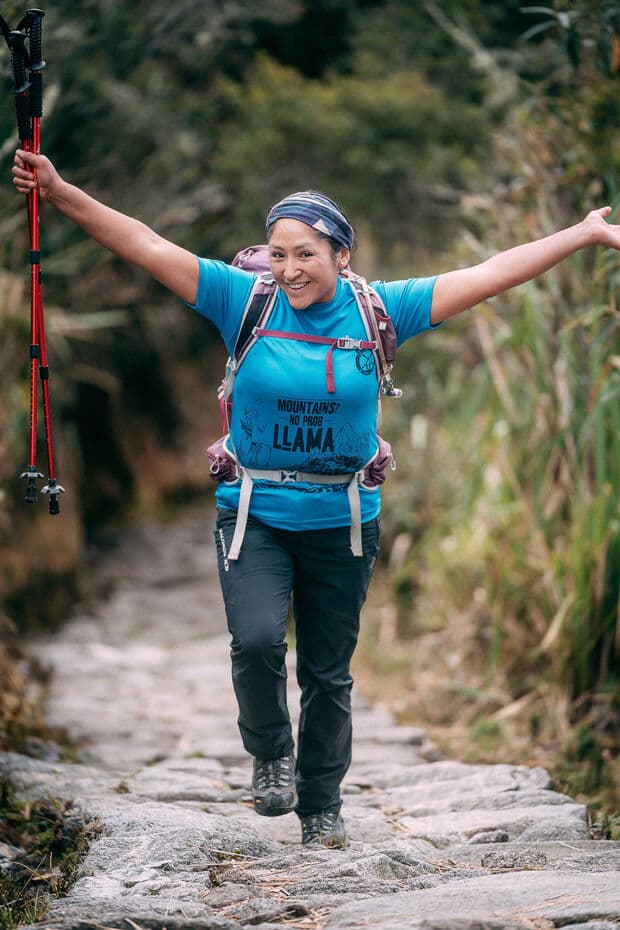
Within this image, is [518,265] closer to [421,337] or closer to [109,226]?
[109,226]

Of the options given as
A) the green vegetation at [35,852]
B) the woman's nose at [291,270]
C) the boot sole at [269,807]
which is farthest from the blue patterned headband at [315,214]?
the green vegetation at [35,852]

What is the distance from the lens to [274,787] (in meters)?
3.26

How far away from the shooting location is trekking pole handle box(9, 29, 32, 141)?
307 centimetres

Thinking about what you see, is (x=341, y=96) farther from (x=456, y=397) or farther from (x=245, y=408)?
(x=245, y=408)

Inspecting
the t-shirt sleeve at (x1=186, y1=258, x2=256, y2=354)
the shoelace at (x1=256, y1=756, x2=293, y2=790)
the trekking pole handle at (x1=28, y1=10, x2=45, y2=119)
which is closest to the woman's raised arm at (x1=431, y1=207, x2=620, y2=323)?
the t-shirt sleeve at (x1=186, y1=258, x2=256, y2=354)

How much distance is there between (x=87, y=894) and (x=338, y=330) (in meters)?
1.49

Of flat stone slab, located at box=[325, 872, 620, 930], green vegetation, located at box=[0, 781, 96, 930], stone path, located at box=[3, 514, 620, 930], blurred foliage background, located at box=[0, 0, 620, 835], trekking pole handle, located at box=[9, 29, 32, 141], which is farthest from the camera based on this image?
blurred foliage background, located at box=[0, 0, 620, 835]

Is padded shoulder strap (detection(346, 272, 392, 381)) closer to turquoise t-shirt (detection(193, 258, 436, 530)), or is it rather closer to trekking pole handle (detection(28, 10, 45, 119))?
turquoise t-shirt (detection(193, 258, 436, 530))

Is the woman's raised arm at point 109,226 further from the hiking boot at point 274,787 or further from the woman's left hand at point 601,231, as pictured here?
the hiking boot at point 274,787

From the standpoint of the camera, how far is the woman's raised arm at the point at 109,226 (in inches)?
118

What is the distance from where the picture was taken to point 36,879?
317cm

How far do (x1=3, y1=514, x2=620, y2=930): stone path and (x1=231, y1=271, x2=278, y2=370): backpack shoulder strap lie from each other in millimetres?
1264

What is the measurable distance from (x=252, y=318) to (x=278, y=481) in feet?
1.40

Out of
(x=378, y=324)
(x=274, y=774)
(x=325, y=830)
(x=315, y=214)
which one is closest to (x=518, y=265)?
(x=378, y=324)
